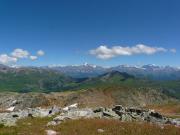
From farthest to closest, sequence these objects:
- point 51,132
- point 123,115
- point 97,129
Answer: point 123,115
point 97,129
point 51,132

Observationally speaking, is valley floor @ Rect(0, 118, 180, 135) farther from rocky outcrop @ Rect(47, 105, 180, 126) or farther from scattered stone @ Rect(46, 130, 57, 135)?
rocky outcrop @ Rect(47, 105, 180, 126)

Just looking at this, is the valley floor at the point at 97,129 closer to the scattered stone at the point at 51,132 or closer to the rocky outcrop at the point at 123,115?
the scattered stone at the point at 51,132

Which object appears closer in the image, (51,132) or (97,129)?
(51,132)

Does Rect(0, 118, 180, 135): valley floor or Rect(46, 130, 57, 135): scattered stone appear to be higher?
Rect(0, 118, 180, 135): valley floor

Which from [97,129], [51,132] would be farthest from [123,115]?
[51,132]

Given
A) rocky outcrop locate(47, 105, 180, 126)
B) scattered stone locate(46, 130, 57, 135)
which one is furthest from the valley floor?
rocky outcrop locate(47, 105, 180, 126)

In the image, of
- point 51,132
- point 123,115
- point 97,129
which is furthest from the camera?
point 123,115

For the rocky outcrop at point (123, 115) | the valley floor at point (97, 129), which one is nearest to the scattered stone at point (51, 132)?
the valley floor at point (97, 129)

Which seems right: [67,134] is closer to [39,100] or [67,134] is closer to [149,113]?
[149,113]

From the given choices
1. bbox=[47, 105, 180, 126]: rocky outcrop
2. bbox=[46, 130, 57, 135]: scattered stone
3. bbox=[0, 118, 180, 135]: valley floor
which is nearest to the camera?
bbox=[46, 130, 57, 135]: scattered stone

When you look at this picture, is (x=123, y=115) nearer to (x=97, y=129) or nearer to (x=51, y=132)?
(x=97, y=129)

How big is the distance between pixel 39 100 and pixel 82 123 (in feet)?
524

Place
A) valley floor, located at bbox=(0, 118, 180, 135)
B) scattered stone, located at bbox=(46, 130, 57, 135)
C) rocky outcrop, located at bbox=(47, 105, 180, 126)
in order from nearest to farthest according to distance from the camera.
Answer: scattered stone, located at bbox=(46, 130, 57, 135), valley floor, located at bbox=(0, 118, 180, 135), rocky outcrop, located at bbox=(47, 105, 180, 126)

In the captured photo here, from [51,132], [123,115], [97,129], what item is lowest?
[51,132]
